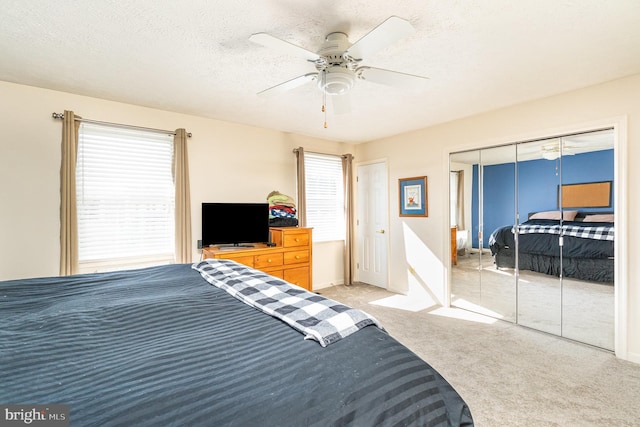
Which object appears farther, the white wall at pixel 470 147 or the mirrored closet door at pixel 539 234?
the mirrored closet door at pixel 539 234

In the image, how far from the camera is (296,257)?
13.0ft

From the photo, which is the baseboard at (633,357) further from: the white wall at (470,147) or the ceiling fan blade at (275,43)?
the ceiling fan blade at (275,43)

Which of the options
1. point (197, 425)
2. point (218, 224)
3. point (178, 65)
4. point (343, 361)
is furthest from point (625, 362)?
point (178, 65)

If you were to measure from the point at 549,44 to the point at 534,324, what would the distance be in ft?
9.03

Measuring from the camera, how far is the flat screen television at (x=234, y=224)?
3578mm

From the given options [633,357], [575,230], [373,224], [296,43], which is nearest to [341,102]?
[296,43]

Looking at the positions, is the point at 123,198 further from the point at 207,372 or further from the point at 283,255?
the point at 207,372

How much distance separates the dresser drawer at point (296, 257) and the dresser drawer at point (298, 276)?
0.10m

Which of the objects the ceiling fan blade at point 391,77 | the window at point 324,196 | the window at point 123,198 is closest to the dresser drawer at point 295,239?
the window at point 324,196

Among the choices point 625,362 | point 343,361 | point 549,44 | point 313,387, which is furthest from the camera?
point 625,362

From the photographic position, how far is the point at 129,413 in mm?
698

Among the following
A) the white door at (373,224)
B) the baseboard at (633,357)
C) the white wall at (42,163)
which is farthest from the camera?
the white door at (373,224)

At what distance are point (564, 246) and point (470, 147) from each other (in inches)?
58.7

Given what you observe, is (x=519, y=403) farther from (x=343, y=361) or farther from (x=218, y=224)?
(x=218, y=224)
